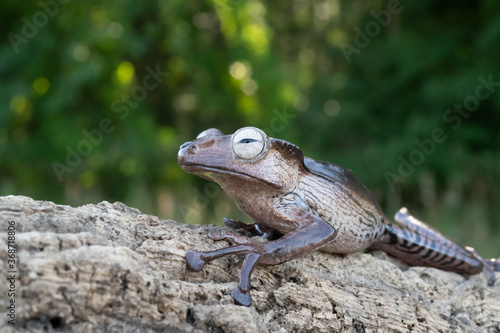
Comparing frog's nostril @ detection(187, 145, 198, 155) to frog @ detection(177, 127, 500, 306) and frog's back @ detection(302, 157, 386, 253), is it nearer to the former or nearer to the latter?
frog @ detection(177, 127, 500, 306)

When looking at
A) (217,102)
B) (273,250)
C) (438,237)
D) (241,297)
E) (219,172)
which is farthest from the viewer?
(217,102)

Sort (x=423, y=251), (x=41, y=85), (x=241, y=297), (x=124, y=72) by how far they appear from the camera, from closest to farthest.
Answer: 1. (x=241, y=297)
2. (x=423, y=251)
3. (x=41, y=85)
4. (x=124, y=72)

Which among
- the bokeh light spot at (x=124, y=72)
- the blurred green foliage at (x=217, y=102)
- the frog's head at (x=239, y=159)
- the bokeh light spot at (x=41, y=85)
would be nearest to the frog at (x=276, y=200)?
the frog's head at (x=239, y=159)

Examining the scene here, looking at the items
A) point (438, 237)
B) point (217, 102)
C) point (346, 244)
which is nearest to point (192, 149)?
point (346, 244)

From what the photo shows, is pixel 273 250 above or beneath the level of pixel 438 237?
beneath

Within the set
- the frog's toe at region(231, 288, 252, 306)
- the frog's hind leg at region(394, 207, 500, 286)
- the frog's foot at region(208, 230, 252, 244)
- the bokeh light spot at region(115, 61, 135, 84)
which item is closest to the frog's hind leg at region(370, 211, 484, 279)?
the frog's hind leg at region(394, 207, 500, 286)

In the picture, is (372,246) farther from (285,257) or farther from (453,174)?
(453,174)

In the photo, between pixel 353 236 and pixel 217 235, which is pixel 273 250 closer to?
pixel 217 235

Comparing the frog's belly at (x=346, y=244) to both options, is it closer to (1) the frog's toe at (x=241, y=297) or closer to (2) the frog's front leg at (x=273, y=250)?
(2) the frog's front leg at (x=273, y=250)
